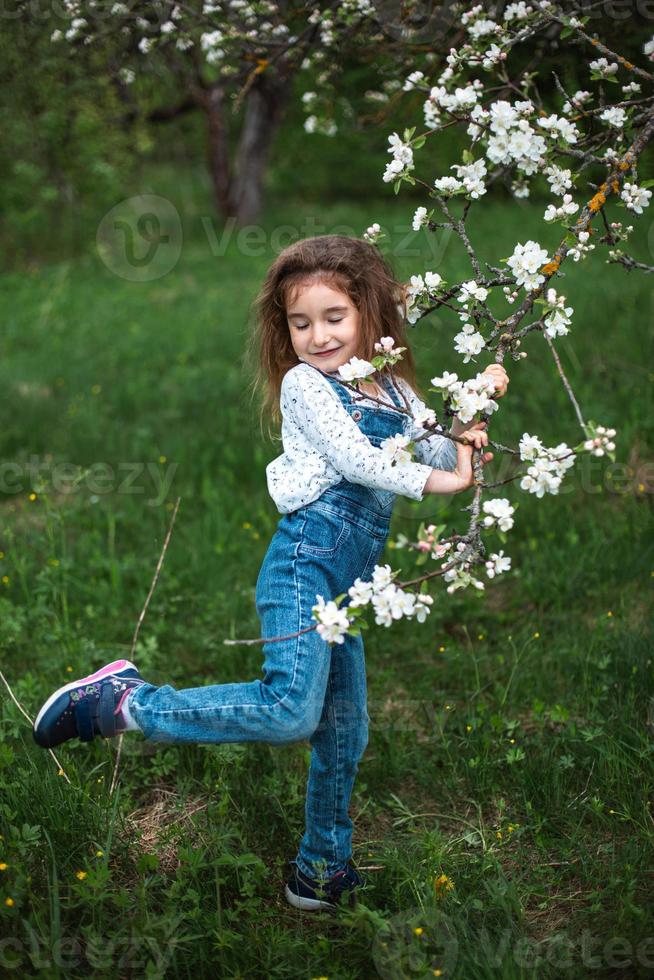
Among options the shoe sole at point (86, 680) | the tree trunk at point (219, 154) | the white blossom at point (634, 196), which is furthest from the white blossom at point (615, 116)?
the tree trunk at point (219, 154)

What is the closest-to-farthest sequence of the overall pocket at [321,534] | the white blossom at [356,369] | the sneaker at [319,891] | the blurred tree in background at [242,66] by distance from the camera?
the white blossom at [356,369]
the overall pocket at [321,534]
the sneaker at [319,891]
the blurred tree in background at [242,66]

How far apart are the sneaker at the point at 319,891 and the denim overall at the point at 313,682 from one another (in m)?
0.03

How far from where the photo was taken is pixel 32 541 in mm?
4445

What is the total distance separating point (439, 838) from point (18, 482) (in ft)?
11.5

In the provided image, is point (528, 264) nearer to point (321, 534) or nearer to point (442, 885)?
point (321, 534)

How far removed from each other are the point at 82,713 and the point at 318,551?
0.78 meters

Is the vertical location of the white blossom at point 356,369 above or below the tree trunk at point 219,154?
below

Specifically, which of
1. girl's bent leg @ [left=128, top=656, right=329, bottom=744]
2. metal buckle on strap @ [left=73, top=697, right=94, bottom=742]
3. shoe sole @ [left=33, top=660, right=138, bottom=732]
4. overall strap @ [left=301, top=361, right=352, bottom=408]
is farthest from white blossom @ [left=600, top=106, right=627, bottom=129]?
metal buckle on strap @ [left=73, top=697, right=94, bottom=742]

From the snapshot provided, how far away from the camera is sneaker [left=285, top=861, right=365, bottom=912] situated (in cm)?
251

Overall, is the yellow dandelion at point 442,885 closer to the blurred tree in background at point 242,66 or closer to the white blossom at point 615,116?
the white blossom at point 615,116

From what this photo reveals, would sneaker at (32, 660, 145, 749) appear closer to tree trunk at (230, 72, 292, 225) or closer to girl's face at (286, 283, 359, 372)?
girl's face at (286, 283, 359, 372)

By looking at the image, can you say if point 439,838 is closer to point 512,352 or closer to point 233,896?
point 233,896

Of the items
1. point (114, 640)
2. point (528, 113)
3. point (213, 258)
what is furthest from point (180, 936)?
point (213, 258)

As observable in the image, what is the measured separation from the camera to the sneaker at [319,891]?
251cm
